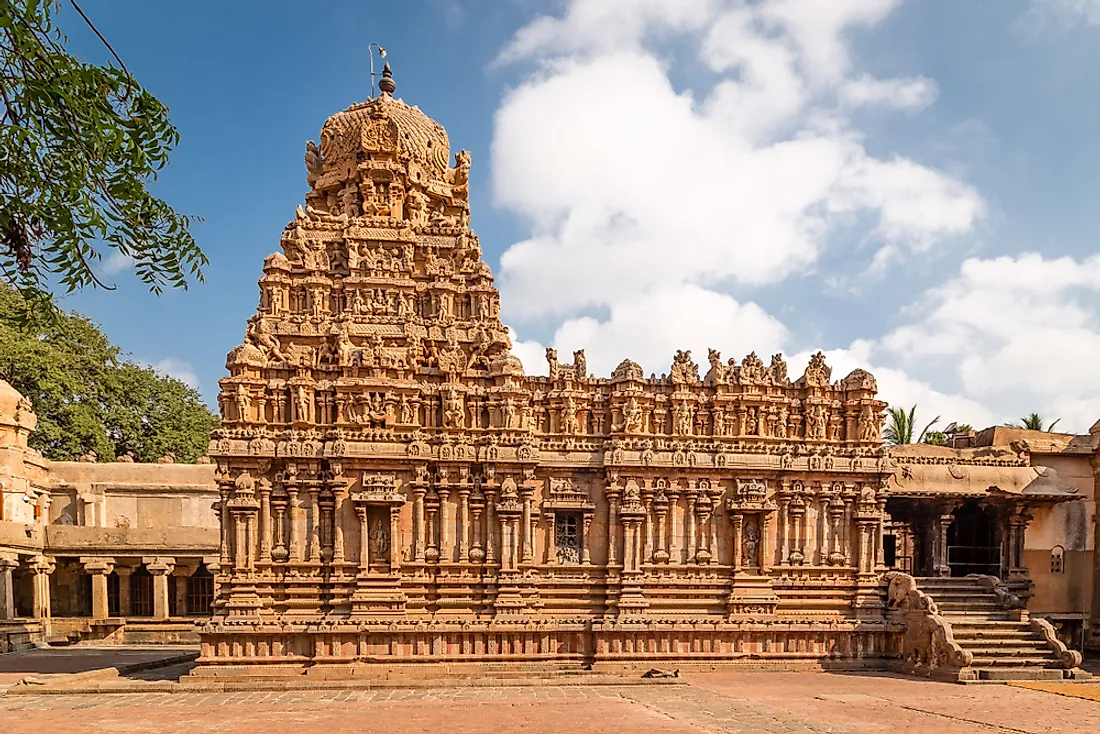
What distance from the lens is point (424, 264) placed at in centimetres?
1888

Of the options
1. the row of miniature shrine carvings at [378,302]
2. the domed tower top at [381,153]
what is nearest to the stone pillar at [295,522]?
the row of miniature shrine carvings at [378,302]

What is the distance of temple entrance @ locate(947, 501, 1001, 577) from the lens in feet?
70.2

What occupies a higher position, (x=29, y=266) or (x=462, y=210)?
(x=462, y=210)

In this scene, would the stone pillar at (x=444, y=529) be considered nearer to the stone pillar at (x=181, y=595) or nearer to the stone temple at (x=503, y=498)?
the stone temple at (x=503, y=498)

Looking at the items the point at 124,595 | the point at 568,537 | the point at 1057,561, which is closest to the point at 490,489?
the point at 568,537

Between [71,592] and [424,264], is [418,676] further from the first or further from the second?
[71,592]

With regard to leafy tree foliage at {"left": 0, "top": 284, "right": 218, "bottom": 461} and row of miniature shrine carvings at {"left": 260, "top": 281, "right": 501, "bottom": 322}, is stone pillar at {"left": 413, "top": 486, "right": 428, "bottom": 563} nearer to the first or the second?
row of miniature shrine carvings at {"left": 260, "top": 281, "right": 501, "bottom": 322}

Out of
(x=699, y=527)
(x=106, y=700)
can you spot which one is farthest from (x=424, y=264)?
(x=106, y=700)

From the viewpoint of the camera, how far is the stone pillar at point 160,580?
24.0m

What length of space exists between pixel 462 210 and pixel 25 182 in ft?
55.9

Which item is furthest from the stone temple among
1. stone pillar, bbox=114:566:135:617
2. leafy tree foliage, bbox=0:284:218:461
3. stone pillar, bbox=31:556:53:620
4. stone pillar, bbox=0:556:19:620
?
leafy tree foliage, bbox=0:284:218:461

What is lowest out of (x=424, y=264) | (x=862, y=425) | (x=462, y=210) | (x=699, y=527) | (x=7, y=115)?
(x=699, y=527)

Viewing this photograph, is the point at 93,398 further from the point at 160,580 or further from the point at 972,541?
the point at 972,541

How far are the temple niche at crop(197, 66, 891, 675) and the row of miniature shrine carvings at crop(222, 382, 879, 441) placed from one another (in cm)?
4
